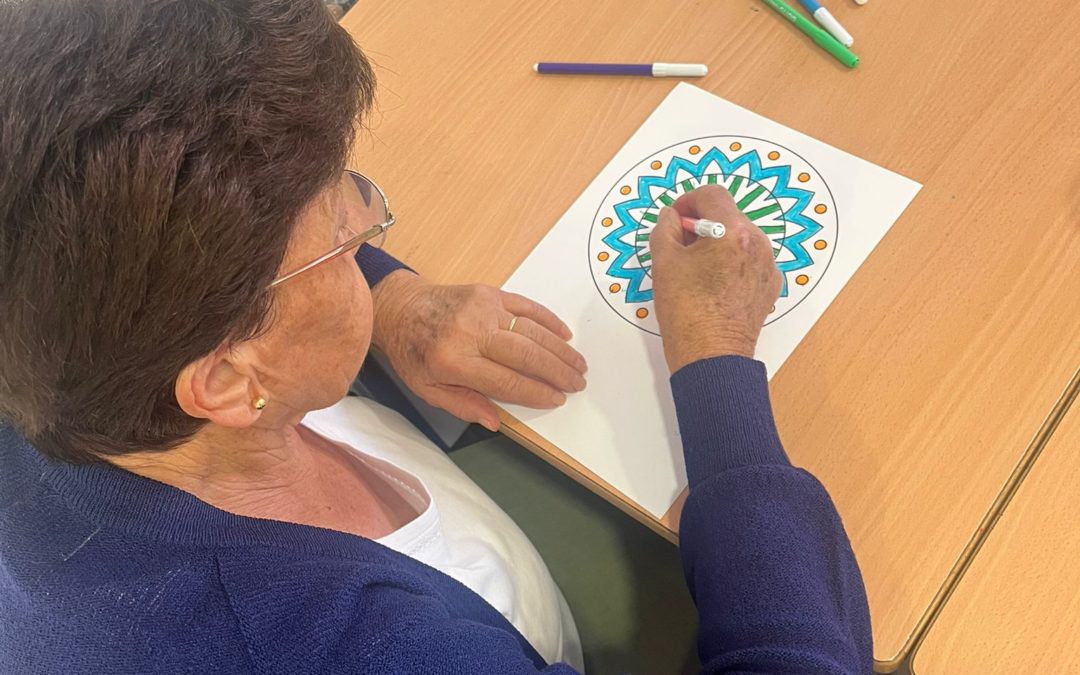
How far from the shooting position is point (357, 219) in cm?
64

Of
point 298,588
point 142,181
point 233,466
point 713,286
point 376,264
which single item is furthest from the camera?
point 376,264

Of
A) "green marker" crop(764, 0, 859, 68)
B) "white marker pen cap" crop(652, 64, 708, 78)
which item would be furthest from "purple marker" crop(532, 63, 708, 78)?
"green marker" crop(764, 0, 859, 68)

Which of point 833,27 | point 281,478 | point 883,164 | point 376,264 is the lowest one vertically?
point 281,478

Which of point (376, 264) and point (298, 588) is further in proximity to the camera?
point (376, 264)

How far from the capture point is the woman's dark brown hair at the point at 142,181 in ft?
1.36

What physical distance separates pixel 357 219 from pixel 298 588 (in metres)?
0.28

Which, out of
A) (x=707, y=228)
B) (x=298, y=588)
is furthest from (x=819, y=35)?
(x=298, y=588)

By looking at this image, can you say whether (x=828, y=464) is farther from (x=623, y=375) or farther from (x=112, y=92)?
(x=112, y=92)

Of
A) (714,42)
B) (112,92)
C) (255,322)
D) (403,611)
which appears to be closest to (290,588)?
(403,611)

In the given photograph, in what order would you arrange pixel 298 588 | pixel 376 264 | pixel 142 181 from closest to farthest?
pixel 142 181 < pixel 298 588 < pixel 376 264

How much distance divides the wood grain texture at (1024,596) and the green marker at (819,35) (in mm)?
478

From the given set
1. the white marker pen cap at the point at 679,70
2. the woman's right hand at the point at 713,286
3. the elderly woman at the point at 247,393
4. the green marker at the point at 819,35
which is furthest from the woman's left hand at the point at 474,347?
the green marker at the point at 819,35

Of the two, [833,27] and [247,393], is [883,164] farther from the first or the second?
[247,393]

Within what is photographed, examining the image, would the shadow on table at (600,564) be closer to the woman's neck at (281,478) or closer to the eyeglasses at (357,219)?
the woman's neck at (281,478)
